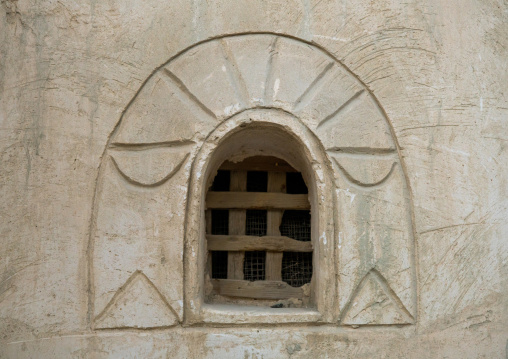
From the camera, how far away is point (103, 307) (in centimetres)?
266

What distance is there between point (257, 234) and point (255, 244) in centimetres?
20

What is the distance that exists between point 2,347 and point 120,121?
3.95ft

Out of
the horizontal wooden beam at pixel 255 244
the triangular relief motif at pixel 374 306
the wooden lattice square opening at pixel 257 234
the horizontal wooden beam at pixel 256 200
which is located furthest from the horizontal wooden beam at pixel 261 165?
the triangular relief motif at pixel 374 306

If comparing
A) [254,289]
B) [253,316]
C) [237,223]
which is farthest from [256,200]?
[253,316]

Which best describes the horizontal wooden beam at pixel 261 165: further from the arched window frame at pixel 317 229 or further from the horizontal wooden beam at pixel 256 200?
the arched window frame at pixel 317 229

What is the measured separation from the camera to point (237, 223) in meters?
3.39

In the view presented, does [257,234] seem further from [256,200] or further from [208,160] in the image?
[208,160]

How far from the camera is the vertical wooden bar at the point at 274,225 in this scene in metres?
3.35

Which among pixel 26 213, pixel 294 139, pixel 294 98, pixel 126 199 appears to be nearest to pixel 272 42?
pixel 294 98

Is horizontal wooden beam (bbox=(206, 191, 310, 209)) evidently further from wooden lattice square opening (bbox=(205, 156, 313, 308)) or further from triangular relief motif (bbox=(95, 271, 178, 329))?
triangular relief motif (bbox=(95, 271, 178, 329))

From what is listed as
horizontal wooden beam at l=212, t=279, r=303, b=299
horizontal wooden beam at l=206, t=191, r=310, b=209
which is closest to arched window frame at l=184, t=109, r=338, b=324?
horizontal wooden beam at l=212, t=279, r=303, b=299

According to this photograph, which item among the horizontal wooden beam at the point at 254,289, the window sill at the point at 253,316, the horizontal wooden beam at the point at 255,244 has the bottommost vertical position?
the window sill at the point at 253,316

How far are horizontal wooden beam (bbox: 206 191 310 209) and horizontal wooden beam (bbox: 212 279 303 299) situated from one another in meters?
0.45

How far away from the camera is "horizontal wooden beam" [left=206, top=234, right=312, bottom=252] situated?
10.8 ft
